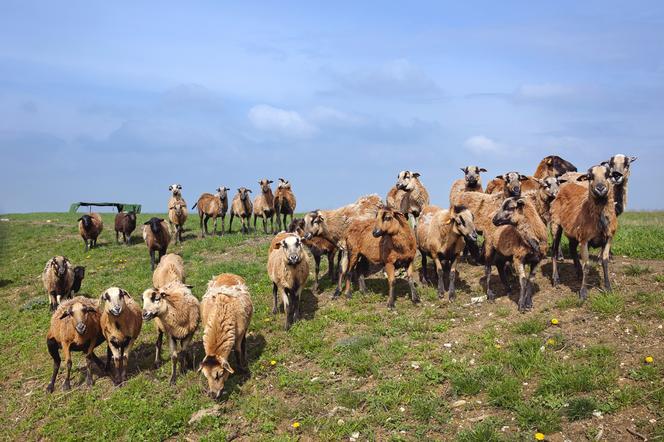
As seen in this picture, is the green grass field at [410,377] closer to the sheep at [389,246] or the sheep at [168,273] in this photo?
the sheep at [389,246]

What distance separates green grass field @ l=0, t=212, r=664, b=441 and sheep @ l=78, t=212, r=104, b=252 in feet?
31.2

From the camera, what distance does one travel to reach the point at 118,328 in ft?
31.8

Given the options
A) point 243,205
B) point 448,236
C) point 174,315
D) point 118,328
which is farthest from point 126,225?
point 448,236

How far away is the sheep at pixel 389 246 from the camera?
1140cm

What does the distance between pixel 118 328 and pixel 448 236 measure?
7.46 m

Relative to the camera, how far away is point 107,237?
24.9 meters

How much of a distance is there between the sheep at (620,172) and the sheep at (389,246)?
189 inches

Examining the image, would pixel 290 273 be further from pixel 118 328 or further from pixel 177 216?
pixel 177 216

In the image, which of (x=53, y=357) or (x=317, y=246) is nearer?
(x=53, y=357)

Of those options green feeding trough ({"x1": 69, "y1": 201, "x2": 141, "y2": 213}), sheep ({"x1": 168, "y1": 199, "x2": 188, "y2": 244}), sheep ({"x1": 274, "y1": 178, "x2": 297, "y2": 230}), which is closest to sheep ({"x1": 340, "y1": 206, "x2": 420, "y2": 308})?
sheep ({"x1": 274, "y1": 178, "x2": 297, "y2": 230})

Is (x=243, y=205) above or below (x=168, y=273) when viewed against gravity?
above

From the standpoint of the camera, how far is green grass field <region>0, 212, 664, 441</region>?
6996 mm

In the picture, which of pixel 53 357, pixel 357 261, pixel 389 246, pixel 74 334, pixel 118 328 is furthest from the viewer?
pixel 357 261

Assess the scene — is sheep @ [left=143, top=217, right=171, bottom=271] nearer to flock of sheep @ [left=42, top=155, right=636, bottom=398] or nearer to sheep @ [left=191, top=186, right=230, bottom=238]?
flock of sheep @ [left=42, top=155, right=636, bottom=398]
